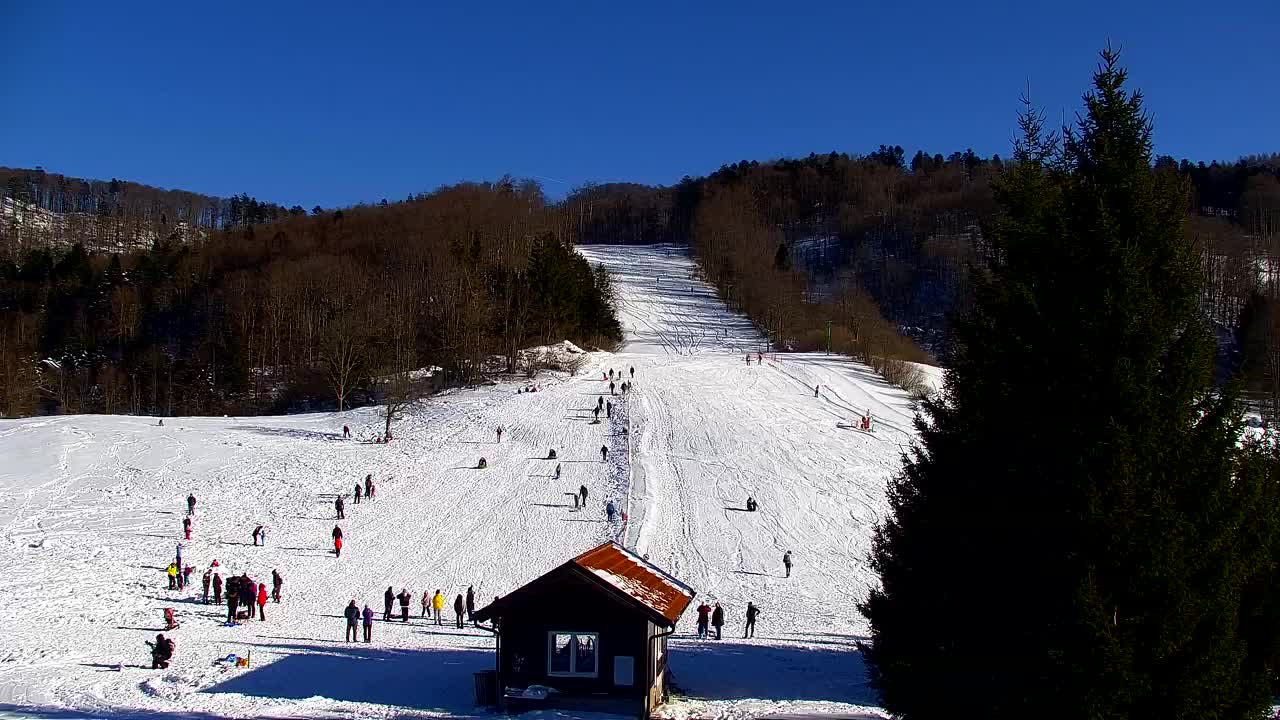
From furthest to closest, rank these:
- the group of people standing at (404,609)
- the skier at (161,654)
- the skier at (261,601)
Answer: the skier at (261,601)
the group of people standing at (404,609)
the skier at (161,654)

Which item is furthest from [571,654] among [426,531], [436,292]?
[436,292]

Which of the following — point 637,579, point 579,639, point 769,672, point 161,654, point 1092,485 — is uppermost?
point 1092,485

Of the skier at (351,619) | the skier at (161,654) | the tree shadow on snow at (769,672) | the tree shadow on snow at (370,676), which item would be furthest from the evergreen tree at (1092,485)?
the skier at (351,619)

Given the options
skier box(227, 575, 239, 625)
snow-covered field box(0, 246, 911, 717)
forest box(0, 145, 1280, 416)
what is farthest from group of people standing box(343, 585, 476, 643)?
forest box(0, 145, 1280, 416)

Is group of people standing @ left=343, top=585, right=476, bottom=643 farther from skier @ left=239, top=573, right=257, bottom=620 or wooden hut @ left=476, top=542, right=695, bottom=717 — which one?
wooden hut @ left=476, top=542, right=695, bottom=717

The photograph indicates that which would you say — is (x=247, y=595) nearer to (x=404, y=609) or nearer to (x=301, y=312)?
(x=404, y=609)

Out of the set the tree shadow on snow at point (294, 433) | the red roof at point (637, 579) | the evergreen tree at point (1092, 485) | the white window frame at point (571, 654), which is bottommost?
the tree shadow on snow at point (294, 433)

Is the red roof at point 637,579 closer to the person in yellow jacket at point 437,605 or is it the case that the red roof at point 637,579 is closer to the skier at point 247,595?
the person in yellow jacket at point 437,605
